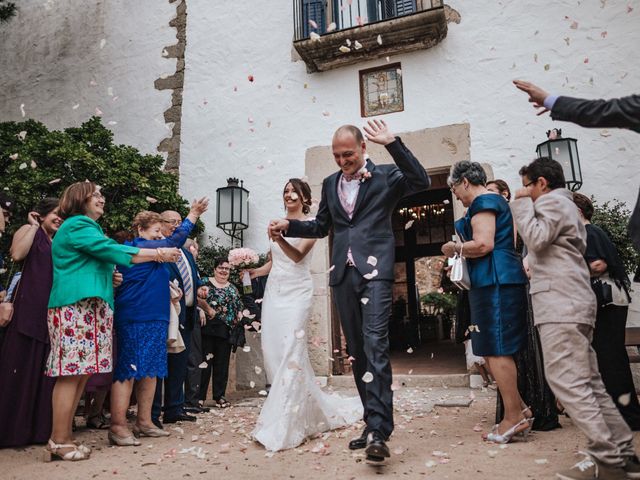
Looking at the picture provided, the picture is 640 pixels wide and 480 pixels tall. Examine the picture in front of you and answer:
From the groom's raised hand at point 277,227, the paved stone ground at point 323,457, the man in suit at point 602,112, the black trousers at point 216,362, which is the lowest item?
the paved stone ground at point 323,457

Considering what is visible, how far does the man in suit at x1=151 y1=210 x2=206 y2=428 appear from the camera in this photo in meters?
4.30

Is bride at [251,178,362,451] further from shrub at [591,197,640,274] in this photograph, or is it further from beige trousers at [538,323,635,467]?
shrub at [591,197,640,274]

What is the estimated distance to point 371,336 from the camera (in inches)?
110

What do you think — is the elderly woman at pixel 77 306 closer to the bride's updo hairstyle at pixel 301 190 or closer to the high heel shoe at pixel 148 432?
the high heel shoe at pixel 148 432

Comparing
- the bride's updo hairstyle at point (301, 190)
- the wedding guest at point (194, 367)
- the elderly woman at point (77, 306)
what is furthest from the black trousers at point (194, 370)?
the bride's updo hairstyle at point (301, 190)

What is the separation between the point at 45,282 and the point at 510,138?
16.8ft

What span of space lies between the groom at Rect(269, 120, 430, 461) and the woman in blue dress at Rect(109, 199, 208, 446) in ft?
3.53

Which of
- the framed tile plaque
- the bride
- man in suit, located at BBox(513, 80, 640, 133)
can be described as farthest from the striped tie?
the framed tile plaque

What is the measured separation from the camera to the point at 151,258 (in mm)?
3203

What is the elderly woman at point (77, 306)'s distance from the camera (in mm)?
3031

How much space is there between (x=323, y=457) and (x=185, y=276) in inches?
87.2

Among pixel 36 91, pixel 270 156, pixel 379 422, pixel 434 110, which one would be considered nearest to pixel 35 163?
pixel 270 156

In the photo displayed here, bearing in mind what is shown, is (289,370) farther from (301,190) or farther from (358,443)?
(301,190)

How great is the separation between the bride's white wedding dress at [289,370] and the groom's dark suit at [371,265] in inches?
17.9
